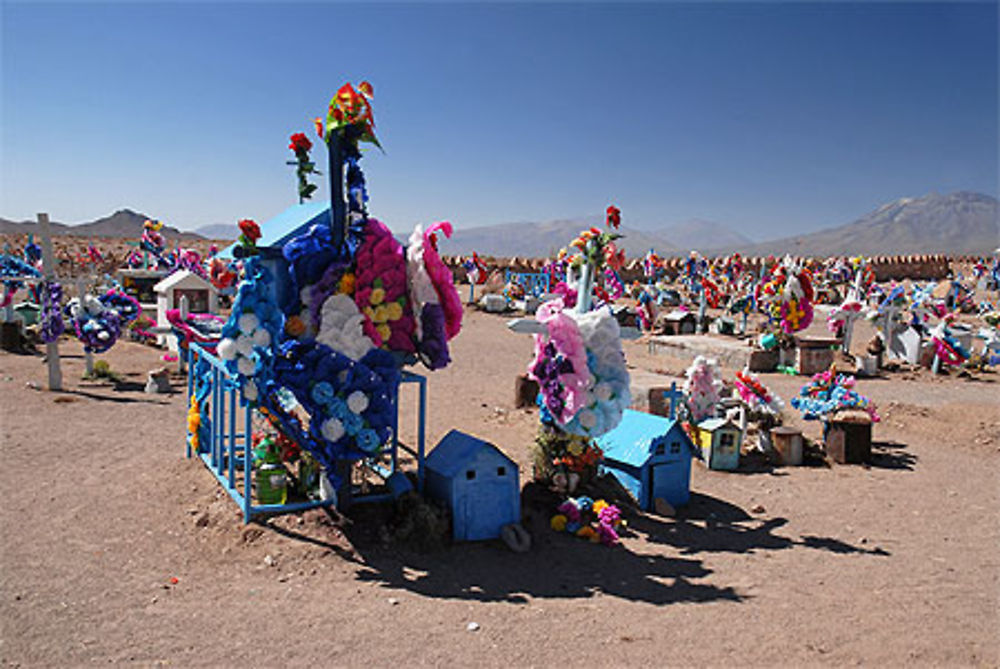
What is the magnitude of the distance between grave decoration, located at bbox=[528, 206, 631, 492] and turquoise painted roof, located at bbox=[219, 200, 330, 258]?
302 cm

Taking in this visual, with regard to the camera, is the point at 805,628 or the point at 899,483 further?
the point at 899,483

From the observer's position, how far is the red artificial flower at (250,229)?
24.3 feet

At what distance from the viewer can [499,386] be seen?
17781 mm

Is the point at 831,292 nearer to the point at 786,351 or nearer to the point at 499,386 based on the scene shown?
the point at 786,351

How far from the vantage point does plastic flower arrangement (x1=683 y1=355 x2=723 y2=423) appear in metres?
12.0

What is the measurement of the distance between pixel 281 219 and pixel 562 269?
112 feet

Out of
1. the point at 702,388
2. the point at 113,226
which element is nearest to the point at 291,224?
the point at 702,388

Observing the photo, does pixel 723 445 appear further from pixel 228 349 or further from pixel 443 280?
pixel 228 349

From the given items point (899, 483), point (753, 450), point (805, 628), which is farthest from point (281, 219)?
point (899, 483)

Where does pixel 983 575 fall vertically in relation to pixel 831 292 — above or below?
below

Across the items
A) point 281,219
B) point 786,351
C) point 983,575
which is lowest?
point 983,575

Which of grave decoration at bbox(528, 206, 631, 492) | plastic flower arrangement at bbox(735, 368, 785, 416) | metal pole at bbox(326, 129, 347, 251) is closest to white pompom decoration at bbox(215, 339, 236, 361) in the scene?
metal pole at bbox(326, 129, 347, 251)

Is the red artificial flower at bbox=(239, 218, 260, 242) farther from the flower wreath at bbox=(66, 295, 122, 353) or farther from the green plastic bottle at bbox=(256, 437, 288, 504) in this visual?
the flower wreath at bbox=(66, 295, 122, 353)

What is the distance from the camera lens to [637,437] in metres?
10.1
